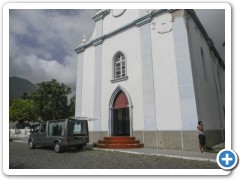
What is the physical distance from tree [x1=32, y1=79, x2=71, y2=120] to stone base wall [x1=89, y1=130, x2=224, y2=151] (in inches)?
774

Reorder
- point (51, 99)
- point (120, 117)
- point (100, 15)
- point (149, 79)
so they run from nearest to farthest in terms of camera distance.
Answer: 1. point (149, 79)
2. point (120, 117)
3. point (100, 15)
4. point (51, 99)

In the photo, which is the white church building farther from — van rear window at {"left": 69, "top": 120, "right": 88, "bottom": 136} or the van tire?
the van tire

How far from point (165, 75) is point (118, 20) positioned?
5985 mm

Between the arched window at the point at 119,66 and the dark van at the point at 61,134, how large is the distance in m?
4.10

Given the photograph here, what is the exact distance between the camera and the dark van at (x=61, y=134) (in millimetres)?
9688

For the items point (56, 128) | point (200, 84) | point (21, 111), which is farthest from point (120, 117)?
point (21, 111)

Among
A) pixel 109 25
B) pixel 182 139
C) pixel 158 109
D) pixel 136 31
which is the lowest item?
pixel 182 139

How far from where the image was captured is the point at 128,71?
1278 centimetres

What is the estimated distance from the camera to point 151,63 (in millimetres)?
11625

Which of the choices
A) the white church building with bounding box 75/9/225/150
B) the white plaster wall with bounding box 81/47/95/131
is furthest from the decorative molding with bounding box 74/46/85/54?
the white church building with bounding box 75/9/225/150

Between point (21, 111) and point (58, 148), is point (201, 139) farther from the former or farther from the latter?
point (21, 111)
